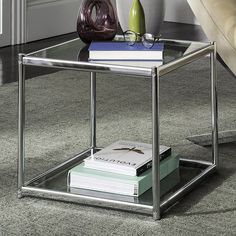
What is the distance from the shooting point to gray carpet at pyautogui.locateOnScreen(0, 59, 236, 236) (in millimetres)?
2072

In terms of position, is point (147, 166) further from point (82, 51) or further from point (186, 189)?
point (82, 51)

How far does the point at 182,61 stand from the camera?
220 centimetres

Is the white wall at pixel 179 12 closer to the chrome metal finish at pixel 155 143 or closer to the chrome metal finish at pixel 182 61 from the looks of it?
the chrome metal finish at pixel 182 61

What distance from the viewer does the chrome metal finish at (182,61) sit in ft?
6.85

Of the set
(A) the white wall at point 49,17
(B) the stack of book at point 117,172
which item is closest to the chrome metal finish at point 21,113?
(B) the stack of book at point 117,172

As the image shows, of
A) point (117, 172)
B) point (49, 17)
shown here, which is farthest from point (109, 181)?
point (49, 17)

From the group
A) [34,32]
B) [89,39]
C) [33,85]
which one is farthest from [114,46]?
[34,32]

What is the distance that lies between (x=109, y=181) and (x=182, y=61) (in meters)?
0.40

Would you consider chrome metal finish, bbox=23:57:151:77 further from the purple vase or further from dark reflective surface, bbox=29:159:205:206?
dark reflective surface, bbox=29:159:205:206

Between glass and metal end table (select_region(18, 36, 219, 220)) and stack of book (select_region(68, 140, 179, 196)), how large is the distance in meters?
0.02

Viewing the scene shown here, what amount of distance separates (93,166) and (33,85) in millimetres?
1477

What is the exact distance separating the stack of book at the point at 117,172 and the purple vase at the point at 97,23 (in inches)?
13.9

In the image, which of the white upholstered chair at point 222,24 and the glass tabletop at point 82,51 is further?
the white upholstered chair at point 222,24

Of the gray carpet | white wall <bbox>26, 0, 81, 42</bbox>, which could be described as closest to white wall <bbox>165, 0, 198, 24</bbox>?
white wall <bbox>26, 0, 81, 42</bbox>
